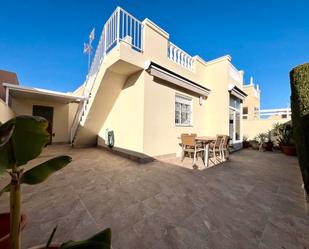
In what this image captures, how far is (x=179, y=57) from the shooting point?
6.32 meters

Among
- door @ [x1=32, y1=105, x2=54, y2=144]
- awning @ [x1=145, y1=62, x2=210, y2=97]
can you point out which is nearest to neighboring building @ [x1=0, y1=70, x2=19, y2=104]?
door @ [x1=32, y1=105, x2=54, y2=144]

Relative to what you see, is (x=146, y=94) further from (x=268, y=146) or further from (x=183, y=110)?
(x=268, y=146)

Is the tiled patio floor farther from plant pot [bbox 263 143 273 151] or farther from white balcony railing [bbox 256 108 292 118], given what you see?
white balcony railing [bbox 256 108 292 118]

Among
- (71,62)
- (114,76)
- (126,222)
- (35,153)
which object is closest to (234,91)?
(114,76)

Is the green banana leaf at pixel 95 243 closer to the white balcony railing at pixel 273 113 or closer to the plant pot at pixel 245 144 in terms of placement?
the plant pot at pixel 245 144

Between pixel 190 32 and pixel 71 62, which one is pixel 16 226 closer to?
pixel 190 32

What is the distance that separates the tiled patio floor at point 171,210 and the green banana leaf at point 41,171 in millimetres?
1226

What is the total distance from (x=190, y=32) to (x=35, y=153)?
1057cm

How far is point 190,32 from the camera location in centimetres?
895

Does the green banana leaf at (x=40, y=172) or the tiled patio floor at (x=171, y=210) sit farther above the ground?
the green banana leaf at (x=40, y=172)

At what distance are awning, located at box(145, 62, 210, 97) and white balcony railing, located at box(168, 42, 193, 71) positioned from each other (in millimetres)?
966

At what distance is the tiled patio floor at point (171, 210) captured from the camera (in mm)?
1655

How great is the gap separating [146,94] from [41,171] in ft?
14.2

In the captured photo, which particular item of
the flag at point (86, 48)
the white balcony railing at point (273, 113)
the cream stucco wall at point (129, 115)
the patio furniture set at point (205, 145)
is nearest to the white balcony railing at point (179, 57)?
the cream stucco wall at point (129, 115)
